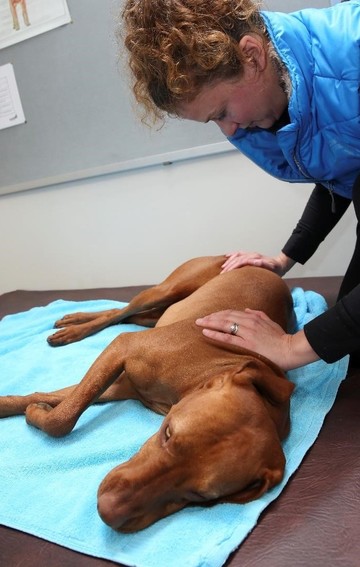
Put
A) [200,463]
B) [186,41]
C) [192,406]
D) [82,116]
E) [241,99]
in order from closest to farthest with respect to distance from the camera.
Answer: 1. [200,463]
2. [192,406]
3. [186,41]
4. [241,99]
5. [82,116]

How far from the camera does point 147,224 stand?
13.2ft

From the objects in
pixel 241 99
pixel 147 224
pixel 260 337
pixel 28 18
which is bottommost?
pixel 260 337

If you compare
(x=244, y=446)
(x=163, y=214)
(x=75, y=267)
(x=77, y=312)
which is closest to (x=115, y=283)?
(x=75, y=267)

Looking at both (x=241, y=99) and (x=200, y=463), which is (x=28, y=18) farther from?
(x=200, y=463)

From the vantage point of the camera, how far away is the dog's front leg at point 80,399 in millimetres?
1799

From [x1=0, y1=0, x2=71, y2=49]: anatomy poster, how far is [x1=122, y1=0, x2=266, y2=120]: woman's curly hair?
2.17m

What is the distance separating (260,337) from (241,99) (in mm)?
827

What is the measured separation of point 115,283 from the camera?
4359 mm

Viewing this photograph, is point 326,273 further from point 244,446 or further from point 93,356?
point 244,446

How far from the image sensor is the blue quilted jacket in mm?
1769

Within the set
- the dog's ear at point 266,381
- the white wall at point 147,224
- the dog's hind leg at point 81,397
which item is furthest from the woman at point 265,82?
the white wall at point 147,224

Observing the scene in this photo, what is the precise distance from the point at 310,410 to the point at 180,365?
0.50 metres

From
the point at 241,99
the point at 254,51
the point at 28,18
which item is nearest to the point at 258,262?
the point at 241,99

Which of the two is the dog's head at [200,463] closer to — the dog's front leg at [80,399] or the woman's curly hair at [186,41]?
the dog's front leg at [80,399]
